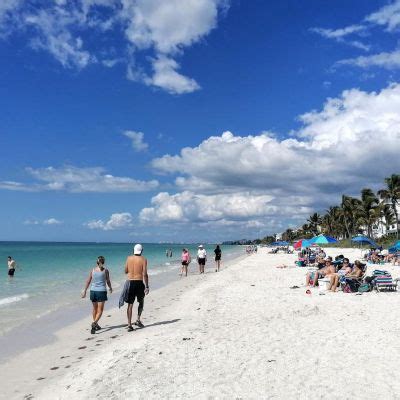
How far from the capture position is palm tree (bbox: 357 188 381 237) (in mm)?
70438

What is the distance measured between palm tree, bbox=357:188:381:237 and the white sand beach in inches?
2529

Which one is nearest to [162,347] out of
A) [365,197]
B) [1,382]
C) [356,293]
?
[1,382]

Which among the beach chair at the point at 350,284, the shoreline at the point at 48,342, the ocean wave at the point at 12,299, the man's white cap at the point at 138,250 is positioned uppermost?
the man's white cap at the point at 138,250

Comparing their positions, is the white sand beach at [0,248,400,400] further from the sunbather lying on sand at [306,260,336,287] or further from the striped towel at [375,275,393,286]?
the sunbather lying on sand at [306,260,336,287]

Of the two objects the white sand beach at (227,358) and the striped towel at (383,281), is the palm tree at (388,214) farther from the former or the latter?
the white sand beach at (227,358)

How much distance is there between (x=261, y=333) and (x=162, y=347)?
2.17 meters

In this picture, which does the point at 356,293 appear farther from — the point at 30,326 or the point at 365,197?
the point at 365,197

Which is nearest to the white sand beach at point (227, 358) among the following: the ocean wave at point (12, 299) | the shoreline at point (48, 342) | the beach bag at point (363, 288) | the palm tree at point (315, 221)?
the shoreline at point (48, 342)

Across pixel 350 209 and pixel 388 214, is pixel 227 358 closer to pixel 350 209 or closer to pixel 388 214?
pixel 388 214

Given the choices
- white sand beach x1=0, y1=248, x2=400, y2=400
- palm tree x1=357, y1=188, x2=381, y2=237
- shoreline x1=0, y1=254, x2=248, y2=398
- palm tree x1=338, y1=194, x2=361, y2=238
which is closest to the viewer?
white sand beach x1=0, y1=248, x2=400, y2=400

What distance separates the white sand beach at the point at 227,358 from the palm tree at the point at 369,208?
6424 centimetres

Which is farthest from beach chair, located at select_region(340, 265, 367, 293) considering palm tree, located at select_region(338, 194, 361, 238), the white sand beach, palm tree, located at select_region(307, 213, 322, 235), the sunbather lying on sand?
palm tree, located at select_region(307, 213, 322, 235)

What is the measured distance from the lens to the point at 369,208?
7156cm

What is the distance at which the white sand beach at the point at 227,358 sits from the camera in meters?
5.32
